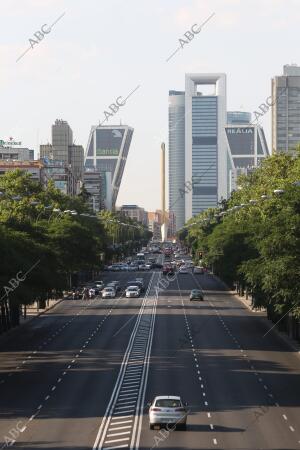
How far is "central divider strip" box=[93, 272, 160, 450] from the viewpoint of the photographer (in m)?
40.9

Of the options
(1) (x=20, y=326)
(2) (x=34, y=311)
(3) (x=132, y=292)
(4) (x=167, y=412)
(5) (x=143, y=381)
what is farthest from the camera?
(3) (x=132, y=292)

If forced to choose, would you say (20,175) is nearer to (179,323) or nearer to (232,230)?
(232,230)

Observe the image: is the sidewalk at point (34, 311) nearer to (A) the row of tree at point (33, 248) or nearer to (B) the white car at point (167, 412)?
(A) the row of tree at point (33, 248)

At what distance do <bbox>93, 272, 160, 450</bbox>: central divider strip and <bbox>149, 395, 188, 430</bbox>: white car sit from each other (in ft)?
2.76

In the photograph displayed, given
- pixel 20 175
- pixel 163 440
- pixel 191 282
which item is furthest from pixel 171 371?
pixel 191 282

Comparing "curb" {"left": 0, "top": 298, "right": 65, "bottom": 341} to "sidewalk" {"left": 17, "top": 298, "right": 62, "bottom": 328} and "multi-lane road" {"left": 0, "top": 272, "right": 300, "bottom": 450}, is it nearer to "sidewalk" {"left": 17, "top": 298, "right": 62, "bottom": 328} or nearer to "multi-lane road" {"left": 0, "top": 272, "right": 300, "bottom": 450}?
"sidewalk" {"left": 17, "top": 298, "right": 62, "bottom": 328}

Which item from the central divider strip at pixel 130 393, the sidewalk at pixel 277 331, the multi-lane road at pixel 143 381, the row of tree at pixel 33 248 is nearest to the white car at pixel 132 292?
the row of tree at pixel 33 248

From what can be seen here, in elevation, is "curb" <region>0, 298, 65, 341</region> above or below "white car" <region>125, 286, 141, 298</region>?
below

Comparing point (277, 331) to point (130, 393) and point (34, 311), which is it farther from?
point (130, 393)

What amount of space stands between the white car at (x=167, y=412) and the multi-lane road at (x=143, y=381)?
418 mm

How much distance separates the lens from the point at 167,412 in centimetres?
4294

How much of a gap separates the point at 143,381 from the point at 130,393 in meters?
3.99

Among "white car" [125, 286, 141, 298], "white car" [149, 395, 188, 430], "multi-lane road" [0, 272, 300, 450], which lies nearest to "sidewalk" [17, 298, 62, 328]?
"multi-lane road" [0, 272, 300, 450]

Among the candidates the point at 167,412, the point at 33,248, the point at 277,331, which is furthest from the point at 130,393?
the point at 33,248
